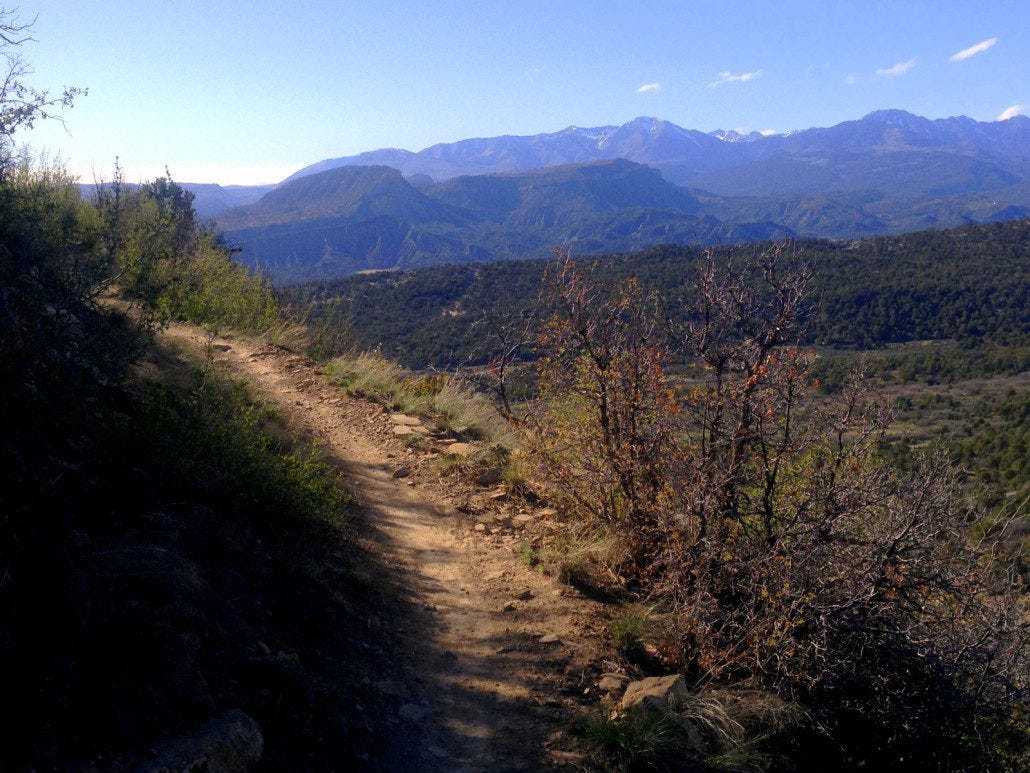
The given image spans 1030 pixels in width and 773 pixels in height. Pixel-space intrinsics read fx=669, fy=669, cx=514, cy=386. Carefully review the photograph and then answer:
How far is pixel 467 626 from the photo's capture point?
431 cm

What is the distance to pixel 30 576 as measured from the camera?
2.32m

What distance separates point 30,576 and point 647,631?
11.0ft

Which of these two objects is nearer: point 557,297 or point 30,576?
point 30,576

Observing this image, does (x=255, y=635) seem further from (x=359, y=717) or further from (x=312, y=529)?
(x=312, y=529)

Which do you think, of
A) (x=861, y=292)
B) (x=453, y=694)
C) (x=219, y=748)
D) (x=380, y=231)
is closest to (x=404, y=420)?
(x=453, y=694)

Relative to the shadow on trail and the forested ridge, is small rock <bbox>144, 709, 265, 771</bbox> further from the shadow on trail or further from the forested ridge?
the forested ridge

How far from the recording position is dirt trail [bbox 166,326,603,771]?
3.27 m

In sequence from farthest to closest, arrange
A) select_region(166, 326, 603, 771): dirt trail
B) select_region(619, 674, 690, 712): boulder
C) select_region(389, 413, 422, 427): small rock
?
select_region(389, 413, 422, 427): small rock, select_region(619, 674, 690, 712): boulder, select_region(166, 326, 603, 771): dirt trail

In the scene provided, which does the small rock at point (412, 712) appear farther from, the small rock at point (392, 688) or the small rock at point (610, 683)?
the small rock at point (610, 683)

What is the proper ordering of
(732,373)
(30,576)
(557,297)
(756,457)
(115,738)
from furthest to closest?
(557,297) < (732,373) < (756,457) < (30,576) < (115,738)

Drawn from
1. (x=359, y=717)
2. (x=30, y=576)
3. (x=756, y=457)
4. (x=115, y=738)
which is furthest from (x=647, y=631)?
(x=30, y=576)

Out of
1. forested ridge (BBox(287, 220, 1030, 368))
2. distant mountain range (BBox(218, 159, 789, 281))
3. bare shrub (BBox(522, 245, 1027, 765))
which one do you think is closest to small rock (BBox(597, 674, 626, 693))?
bare shrub (BBox(522, 245, 1027, 765))

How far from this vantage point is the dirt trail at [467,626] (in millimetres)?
3271

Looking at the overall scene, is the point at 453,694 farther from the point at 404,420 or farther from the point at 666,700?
the point at 404,420
